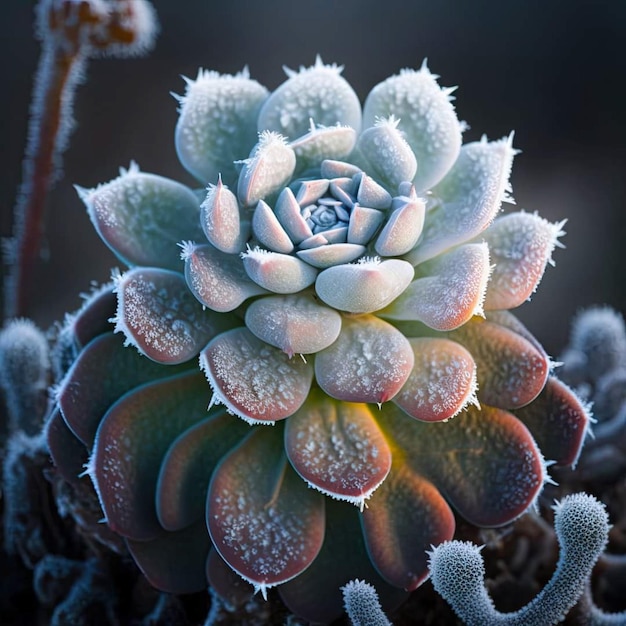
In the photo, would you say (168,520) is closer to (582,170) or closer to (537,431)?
(537,431)

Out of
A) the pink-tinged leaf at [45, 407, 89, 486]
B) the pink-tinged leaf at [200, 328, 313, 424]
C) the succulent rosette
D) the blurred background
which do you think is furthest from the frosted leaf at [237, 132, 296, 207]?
the blurred background

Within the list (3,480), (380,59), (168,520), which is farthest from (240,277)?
(380,59)

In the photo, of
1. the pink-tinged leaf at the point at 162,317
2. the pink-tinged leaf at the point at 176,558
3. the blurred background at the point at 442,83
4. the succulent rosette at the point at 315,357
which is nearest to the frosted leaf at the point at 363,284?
the succulent rosette at the point at 315,357

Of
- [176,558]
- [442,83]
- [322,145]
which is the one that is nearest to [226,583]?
[176,558]

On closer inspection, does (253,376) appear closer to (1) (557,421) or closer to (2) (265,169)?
(2) (265,169)

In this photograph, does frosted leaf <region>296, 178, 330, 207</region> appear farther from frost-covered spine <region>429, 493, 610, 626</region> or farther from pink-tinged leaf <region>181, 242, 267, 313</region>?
frost-covered spine <region>429, 493, 610, 626</region>

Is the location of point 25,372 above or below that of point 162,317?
below
